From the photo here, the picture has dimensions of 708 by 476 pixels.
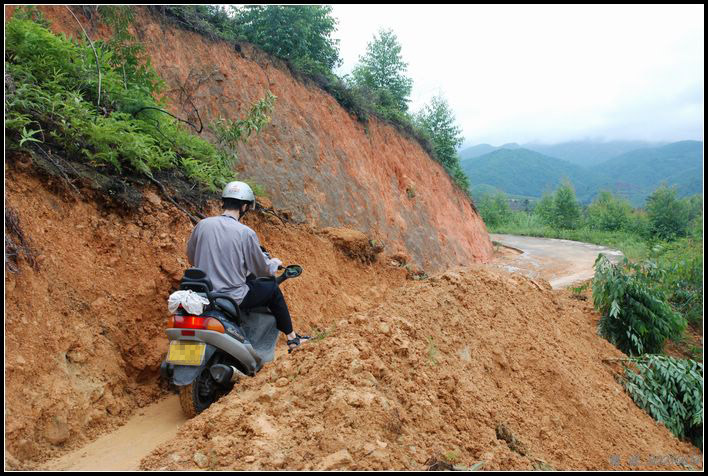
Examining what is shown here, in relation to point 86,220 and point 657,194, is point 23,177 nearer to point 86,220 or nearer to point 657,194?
point 86,220

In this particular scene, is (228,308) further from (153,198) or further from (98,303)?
(153,198)

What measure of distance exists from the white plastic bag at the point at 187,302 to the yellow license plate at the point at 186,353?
268mm

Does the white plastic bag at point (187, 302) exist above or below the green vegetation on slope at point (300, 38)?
below

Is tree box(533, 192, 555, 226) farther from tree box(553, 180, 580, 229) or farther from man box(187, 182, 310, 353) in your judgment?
man box(187, 182, 310, 353)

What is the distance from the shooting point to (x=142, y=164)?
528 centimetres

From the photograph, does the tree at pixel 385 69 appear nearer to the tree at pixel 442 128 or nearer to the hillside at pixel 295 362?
the tree at pixel 442 128

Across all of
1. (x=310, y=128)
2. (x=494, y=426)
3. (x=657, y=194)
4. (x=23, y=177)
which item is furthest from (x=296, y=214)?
(x=657, y=194)

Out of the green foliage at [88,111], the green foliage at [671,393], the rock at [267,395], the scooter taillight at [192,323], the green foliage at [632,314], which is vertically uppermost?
the green foliage at [88,111]

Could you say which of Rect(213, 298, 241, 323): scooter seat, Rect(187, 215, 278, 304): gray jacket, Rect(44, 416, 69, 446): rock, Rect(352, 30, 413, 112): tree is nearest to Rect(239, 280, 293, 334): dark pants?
Rect(187, 215, 278, 304): gray jacket

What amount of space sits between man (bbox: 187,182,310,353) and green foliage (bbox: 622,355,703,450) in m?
4.62

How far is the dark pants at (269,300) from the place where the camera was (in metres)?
4.38

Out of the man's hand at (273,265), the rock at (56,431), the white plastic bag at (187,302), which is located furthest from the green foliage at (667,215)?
the rock at (56,431)

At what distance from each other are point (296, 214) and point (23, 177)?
5989mm

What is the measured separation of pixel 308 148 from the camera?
12.6m
